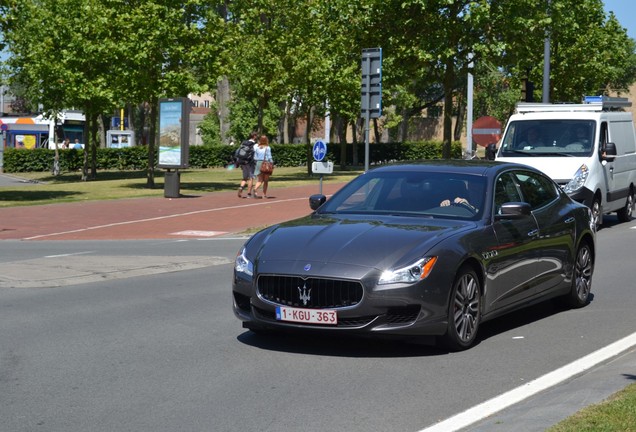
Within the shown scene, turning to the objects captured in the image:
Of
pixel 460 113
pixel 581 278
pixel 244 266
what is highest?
pixel 460 113

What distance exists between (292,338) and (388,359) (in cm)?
109

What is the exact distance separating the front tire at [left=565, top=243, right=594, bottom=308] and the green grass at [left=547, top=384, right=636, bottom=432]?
14.4 ft

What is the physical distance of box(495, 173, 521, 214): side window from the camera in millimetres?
9484

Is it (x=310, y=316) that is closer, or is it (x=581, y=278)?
(x=310, y=316)

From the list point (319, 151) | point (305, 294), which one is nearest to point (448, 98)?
point (319, 151)

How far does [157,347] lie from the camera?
8.70m

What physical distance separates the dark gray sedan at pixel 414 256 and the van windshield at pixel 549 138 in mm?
9743

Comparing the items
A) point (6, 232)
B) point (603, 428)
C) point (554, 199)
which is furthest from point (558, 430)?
point (6, 232)

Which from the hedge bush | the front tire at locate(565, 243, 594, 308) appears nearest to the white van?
the front tire at locate(565, 243, 594, 308)

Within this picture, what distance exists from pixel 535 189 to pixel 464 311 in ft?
7.57

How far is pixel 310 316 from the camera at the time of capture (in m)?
8.05

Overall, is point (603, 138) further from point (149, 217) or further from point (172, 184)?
point (172, 184)

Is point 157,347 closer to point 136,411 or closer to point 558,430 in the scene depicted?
point 136,411

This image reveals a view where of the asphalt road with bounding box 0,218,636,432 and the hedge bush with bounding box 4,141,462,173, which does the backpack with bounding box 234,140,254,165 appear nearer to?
the asphalt road with bounding box 0,218,636,432
